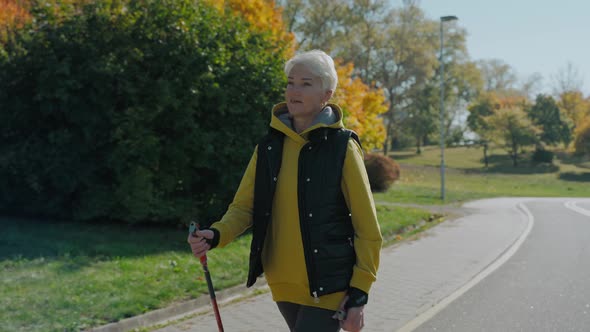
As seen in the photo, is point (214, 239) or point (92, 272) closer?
point (214, 239)

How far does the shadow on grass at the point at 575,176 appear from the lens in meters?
52.2

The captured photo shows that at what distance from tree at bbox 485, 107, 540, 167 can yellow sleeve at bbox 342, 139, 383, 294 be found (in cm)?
6111

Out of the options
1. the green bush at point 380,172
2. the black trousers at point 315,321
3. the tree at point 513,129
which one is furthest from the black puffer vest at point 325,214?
the tree at point 513,129

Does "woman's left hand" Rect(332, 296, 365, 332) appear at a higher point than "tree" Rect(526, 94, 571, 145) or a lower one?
lower

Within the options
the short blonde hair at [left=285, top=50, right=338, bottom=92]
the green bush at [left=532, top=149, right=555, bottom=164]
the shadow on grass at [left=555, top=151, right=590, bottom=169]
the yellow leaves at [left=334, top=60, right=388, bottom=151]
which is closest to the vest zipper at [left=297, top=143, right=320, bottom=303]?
the short blonde hair at [left=285, top=50, right=338, bottom=92]

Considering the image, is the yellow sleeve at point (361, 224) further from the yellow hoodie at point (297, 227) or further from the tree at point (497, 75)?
the tree at point (497, 75)

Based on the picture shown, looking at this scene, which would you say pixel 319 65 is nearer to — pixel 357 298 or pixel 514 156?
pixel 357 298

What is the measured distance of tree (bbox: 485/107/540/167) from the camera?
60.9 metres

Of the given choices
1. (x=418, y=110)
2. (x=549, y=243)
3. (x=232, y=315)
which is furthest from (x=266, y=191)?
(x=418, y=110)

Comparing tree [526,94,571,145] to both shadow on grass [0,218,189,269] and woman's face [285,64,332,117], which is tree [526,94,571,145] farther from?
woman's face [285,64,332,117]

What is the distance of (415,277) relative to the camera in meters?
9.49

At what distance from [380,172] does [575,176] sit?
106ft

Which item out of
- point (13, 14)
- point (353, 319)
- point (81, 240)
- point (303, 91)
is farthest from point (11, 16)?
point (353, 319)

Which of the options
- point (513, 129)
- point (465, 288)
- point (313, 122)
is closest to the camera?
point (313, 122)
